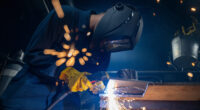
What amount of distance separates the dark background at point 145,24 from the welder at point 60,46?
119 centimetres

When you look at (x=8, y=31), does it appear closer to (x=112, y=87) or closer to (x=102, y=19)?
(x=102, y=19)

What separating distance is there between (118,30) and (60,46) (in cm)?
73

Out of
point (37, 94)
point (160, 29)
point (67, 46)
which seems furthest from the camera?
point (160, 29)

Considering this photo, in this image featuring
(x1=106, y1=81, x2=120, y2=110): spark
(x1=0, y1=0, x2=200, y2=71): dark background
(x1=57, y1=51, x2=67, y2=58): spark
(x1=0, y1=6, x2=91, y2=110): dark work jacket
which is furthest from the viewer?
(x1=0, y1=0, x2=200, y2=71): dark background

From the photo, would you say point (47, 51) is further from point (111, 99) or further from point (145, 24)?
point (145, 24)

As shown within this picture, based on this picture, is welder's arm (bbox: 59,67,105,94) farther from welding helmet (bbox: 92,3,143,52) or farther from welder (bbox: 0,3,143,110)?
welding helmet (bbox: 92,3,143,52)

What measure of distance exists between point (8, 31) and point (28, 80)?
1589 millimetres

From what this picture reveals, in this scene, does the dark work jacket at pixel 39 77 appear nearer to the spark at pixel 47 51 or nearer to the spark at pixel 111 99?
the spark at pixel 47 51

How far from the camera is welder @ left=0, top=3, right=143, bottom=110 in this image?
65.3 inches

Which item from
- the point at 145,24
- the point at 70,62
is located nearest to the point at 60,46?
the point at 70,62

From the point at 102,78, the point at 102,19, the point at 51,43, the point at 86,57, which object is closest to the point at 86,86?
the point at 102,78

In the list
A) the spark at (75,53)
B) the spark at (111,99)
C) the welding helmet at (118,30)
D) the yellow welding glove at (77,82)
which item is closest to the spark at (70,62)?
the spark at (75,53)

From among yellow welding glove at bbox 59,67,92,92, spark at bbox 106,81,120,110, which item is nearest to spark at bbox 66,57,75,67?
→ yellow welding glove at bbox 59,67,92,92

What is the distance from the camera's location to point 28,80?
170 centimetres
